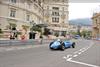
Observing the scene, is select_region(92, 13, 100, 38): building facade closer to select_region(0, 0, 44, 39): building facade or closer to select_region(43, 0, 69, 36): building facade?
select_region(43, 0, 69, 36): building facade

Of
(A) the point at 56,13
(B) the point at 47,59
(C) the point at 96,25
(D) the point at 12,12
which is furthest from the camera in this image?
(C) the point at 96,25

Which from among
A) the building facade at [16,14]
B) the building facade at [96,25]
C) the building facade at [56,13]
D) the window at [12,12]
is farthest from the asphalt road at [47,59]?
the building facade at [96,25]

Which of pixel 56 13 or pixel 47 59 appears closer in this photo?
pixel 47 59

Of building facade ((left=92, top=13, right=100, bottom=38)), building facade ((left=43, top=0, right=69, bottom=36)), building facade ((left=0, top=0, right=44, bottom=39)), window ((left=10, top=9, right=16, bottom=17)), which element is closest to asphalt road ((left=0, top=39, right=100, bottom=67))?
building facade ((left=0, top=0, right=44, bottom=39))

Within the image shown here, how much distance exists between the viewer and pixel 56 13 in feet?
312

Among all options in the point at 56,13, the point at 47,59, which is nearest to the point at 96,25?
the point at 56,13

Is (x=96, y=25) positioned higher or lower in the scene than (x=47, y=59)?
higher

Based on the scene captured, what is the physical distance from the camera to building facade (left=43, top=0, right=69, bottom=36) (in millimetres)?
93562

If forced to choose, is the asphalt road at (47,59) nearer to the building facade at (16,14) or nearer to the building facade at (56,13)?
the building facade at (16,14)

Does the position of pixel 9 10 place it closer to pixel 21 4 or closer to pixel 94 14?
Result: pixel 21 4

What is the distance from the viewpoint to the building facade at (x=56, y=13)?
307ft

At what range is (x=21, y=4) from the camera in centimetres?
4725

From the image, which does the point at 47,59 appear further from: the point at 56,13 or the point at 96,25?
the point at 96,25

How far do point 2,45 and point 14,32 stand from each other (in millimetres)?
16067
